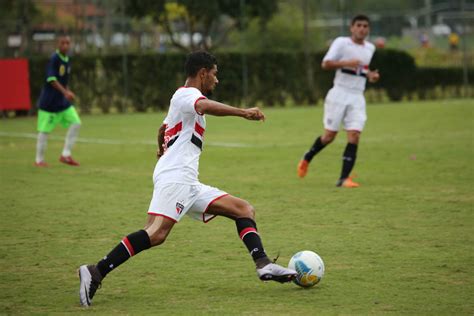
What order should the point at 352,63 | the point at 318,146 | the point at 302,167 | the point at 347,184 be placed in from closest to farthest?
the point at 347,184, the point at 352,63, the point at 318,146, the point at 302,167

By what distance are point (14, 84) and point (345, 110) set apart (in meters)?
17.0

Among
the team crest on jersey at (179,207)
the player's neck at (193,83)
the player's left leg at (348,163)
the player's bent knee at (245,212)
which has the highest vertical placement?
the player's neck at (193,83)

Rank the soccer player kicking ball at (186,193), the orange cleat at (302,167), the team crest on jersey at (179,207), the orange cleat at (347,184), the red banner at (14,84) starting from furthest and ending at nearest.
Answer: the red banner at (14,84), the orange cleat at (302,167), the orange cleat at (347,184), the team crest on jersey at (179,207), the soccer player kicking ball at (186,193)

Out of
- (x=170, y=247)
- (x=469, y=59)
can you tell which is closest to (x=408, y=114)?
(x=469, y=59)

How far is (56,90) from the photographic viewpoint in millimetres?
16219

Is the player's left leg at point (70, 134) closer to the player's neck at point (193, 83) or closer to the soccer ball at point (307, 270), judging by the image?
the player's neck at point (193, 83)

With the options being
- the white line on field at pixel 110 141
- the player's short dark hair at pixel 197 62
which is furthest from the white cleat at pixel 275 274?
the white line on field at pixel 110 141

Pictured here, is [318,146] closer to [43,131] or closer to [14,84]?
[43,131]

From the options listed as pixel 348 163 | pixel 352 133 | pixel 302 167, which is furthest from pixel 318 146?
pixel 348 163

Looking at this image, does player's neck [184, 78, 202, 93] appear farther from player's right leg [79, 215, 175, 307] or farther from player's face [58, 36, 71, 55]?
player's face [58, 36, 71, 55]

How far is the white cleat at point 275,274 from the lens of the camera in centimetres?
671

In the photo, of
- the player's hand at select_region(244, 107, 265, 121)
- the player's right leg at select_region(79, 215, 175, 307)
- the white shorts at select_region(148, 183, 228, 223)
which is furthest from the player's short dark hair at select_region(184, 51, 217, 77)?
the player's right leg at select_region(79, 215, 175, 307)

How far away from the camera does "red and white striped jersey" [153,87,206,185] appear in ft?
22.2

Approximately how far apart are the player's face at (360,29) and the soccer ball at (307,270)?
678 cm
